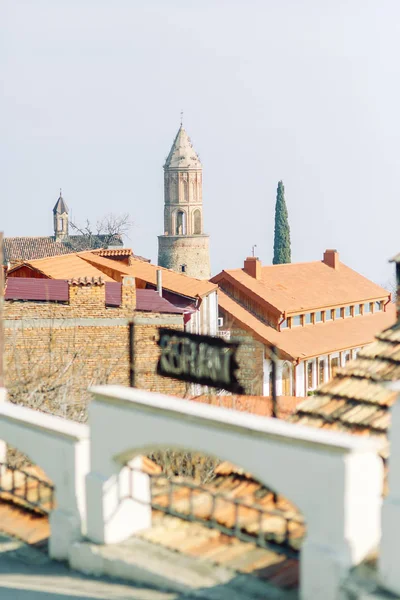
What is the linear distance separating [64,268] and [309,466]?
29574 mm

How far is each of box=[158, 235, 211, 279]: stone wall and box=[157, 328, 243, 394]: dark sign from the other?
91909 millimetres

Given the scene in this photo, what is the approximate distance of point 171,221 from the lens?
10781cm

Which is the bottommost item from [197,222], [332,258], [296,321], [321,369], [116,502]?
[321,369]

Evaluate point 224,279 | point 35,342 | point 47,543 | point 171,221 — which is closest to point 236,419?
point 47,543

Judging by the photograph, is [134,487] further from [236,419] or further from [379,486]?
[379,486]

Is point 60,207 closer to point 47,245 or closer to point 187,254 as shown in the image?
point 187,254

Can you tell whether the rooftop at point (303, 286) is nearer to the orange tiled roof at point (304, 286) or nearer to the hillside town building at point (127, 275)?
the orange tiled roof at point (304, 286)

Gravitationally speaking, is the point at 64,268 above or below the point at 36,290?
above

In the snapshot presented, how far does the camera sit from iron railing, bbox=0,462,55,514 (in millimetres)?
8914

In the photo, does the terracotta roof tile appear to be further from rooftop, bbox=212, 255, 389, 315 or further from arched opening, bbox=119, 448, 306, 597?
arched opening, bbox=119, 448, 306, 597

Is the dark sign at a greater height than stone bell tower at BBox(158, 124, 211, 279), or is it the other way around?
stone bell tower at BBox(158, 124, 211, 279)

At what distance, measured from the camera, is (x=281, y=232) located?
86.2 metres

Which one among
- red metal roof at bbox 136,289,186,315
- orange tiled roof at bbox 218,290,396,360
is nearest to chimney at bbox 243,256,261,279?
orange tiled roof at bbox 218,290,396,360

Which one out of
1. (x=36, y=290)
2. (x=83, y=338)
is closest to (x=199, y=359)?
(x=83, y=338)
